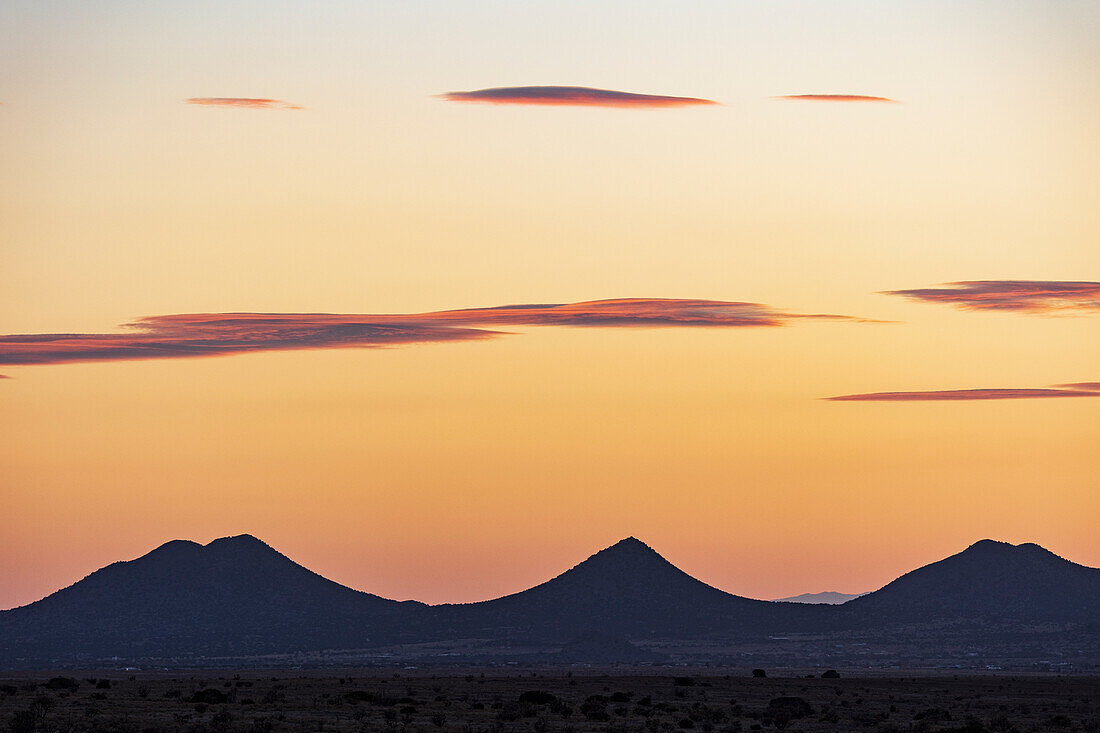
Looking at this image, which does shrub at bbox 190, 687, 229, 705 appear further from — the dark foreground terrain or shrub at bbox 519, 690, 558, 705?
shrub at bbox 519, 690, 558, 705

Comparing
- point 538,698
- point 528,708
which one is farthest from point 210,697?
point 538,698

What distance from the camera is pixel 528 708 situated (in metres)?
95.7

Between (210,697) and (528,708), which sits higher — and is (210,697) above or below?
above

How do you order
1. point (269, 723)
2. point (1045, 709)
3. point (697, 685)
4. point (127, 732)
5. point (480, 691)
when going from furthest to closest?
point (697, 685)
point (480, 691)
point (1045, 709)
point (269, 723)
point (127, 732)

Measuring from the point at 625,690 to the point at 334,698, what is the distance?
93.5ft

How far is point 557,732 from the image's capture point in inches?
3334

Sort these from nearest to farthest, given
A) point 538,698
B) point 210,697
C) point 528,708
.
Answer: point 528,708
point 210,697
point 538,698

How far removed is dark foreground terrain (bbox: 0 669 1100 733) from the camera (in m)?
84.9

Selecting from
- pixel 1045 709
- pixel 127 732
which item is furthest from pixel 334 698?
pixel 1045 709

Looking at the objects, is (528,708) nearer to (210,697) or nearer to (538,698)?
(538,698)

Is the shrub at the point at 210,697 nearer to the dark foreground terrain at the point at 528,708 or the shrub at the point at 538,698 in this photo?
the dark foreground terrain at the point at 528,708

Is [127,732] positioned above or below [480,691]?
below

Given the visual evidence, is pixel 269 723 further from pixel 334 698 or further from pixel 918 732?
pixel 918 732

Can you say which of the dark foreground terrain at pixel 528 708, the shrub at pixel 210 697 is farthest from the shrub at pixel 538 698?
the shrub at pixel 210 697
